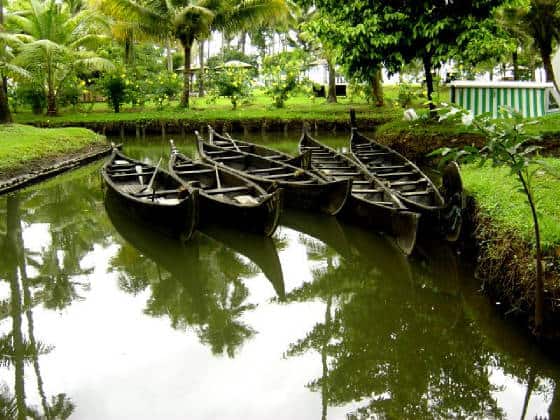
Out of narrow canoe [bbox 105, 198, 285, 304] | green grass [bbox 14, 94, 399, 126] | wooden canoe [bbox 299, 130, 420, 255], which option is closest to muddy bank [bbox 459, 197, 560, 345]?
wooden canoe [bbox 299, 130, 420, 255]

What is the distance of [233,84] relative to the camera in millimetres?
22203

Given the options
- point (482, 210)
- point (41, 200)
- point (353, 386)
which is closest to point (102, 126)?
point (41, 200)

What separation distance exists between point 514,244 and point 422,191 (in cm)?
305

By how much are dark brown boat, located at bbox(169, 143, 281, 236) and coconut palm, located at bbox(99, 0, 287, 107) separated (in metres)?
12.6

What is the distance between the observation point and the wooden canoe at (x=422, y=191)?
662 cm

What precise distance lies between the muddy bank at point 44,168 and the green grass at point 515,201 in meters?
7.98

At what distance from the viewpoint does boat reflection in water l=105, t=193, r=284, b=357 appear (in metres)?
5.24

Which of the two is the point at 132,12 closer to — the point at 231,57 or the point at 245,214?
the point at 245,214

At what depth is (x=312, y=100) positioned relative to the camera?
24.7m

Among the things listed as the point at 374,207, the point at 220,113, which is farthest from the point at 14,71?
the point at 374,207

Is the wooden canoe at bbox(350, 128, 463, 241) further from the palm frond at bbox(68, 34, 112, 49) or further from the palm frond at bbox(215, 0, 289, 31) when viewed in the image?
the palm frond at bbox(68, 34, 112, 49)

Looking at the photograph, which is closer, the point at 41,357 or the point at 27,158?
the point at 41,357

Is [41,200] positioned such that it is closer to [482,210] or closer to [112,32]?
[482,210]

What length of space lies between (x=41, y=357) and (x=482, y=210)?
15.1 feet
